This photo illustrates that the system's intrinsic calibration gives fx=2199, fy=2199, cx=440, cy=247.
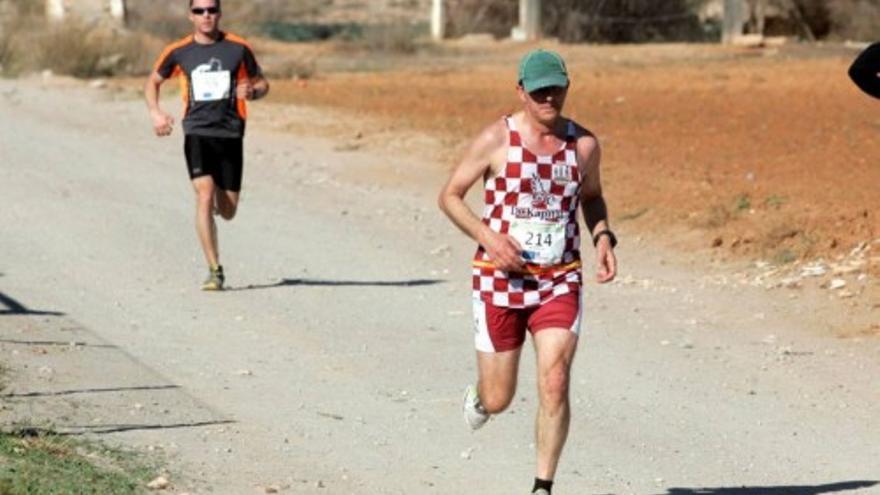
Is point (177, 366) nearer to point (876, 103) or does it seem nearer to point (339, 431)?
point (339, 431)

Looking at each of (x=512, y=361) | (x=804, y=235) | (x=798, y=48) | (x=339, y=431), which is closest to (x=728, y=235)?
(x=804, y=235)

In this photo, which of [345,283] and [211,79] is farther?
[345,283]

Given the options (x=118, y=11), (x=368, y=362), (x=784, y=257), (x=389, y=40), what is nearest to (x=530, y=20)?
(x=389, y=40)

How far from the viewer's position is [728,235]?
57.4 feet

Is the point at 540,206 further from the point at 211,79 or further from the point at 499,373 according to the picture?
the point at 211,79

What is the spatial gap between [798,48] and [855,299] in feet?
86.0

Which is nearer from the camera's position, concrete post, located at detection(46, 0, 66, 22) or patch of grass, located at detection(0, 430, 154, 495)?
patch of grass, located at detection(0, 430, 154, 495)

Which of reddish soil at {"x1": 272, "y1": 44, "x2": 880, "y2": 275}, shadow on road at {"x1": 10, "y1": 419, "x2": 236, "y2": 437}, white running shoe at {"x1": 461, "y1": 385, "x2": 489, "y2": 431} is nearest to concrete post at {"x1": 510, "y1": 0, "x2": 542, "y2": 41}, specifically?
reddish soil at {"x1": 272, "y1": 44, "x2": 880, "y2": 275}

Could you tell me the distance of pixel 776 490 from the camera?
30.5 ft

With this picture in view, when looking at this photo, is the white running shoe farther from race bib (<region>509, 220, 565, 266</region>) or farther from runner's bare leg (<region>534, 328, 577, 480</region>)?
race bib (<region>509, 220, 565, 266</region>)

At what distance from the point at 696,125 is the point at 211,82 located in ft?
39.4

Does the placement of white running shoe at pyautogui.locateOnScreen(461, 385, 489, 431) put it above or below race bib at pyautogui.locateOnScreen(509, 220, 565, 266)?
below

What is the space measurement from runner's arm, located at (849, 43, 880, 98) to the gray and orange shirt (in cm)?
667

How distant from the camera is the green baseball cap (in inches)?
325
